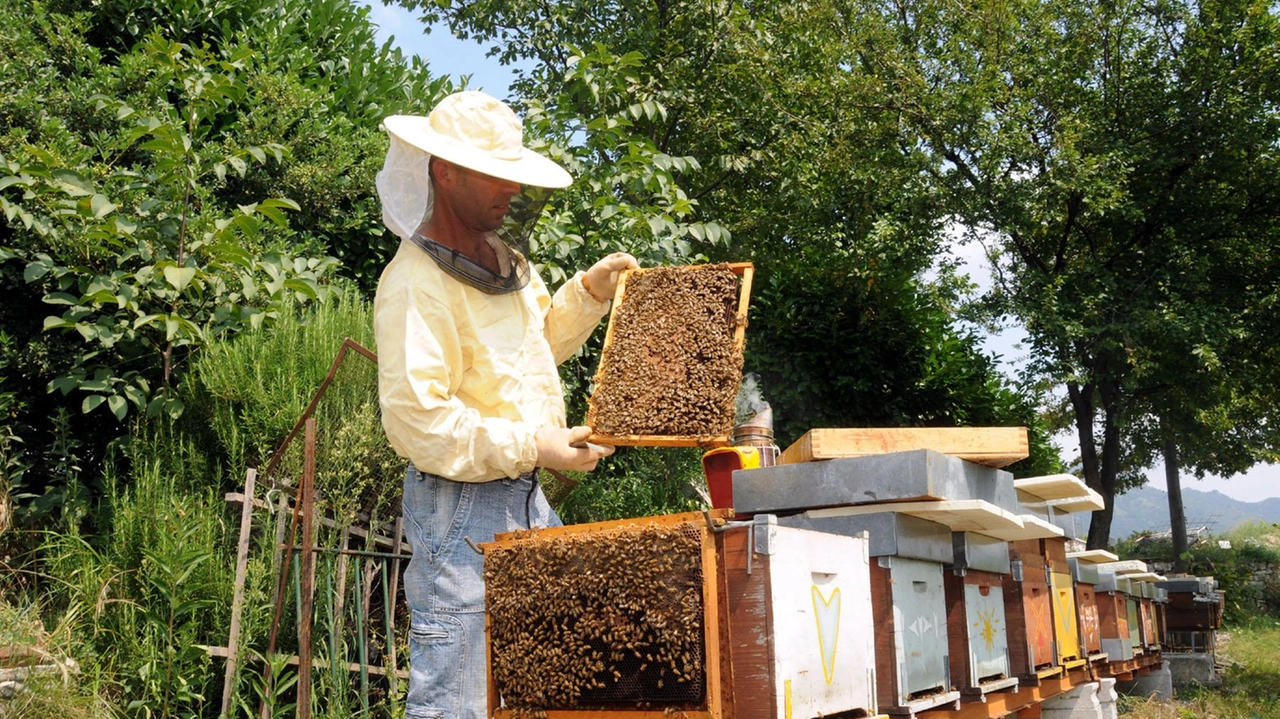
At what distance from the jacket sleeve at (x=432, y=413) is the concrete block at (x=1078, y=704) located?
14.0 feet

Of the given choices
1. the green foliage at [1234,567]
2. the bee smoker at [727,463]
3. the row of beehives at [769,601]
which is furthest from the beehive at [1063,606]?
the green foliage at [1234,567]

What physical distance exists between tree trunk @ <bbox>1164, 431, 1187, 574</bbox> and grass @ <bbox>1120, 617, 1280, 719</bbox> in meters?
5.99

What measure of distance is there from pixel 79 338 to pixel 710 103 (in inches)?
228

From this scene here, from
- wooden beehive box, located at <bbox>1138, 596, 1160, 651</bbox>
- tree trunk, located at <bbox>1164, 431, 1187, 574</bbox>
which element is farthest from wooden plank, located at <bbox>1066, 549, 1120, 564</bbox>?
tree trunk, located at <bbox>1164, 431, 1187, 574</bbox>

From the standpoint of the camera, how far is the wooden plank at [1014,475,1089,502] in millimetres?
4324

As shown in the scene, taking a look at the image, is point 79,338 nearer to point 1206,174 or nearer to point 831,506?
point 831,506

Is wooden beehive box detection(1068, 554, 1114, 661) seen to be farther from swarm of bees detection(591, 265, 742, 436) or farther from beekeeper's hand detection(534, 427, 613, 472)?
beekeeper's hand detection(534, 427, 613, 472)

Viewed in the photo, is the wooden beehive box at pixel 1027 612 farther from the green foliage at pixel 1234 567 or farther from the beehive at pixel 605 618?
the green foliage at pixel 1234 567

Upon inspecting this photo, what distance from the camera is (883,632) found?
116 inches

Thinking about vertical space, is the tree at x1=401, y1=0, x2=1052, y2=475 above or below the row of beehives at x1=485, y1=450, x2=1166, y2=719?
above

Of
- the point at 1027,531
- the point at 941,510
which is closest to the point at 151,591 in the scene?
the point at 941,510

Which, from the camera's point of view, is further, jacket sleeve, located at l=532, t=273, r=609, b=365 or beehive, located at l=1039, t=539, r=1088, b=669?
beehive, located at l=1039, t=539, r=1088, b=669

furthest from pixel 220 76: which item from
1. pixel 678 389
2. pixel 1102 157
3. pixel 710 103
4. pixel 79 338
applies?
pixel 1102 157

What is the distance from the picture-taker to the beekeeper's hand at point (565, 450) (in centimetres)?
275
